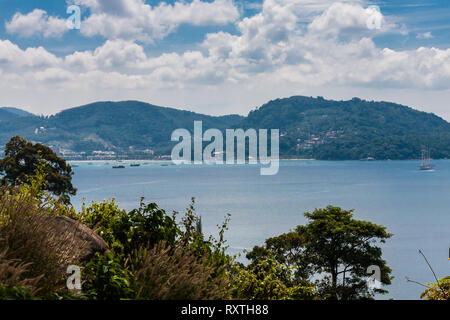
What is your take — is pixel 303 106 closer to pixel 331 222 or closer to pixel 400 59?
pixel 400 59

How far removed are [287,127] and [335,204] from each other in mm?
105920

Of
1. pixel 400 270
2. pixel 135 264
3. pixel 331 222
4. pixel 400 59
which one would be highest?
pixel 400 59

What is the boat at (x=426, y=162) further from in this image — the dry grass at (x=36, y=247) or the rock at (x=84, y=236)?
the dry grass at (x=36, y=247)

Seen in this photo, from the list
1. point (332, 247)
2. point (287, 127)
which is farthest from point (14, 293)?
point (287, 127)

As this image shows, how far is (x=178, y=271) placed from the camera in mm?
3184

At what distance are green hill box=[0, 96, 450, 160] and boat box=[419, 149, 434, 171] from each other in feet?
9.31

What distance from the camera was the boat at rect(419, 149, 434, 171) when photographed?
134500 mm

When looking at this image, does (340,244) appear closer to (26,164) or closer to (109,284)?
(26,164)

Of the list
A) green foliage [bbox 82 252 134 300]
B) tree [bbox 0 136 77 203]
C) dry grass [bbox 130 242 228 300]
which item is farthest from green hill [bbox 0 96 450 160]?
green foliage [bbox 82 252 134 300]

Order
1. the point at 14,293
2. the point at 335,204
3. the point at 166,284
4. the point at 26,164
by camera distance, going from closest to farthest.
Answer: the point at 14,293 → the point at 166,284 → the point at 26,164 → the point at 335,204

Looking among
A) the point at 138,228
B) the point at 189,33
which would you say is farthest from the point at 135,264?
the point at 189,33

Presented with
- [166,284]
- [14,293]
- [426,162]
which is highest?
[14,293]

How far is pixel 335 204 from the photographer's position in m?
67.1

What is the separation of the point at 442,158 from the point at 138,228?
178222 millimetres
